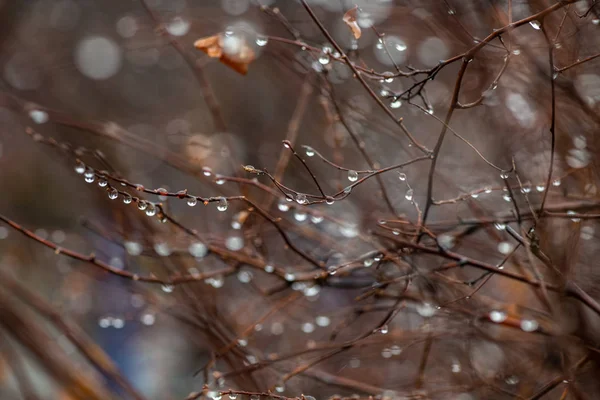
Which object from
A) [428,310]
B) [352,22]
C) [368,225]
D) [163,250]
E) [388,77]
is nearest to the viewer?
[388,77]

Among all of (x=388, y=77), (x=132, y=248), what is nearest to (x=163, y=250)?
(x=132, y=248)

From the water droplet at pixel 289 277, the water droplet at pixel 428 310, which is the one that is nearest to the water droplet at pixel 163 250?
the water droplet at pixel 289 277

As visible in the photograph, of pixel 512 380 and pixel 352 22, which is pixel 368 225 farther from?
pixel 352 22

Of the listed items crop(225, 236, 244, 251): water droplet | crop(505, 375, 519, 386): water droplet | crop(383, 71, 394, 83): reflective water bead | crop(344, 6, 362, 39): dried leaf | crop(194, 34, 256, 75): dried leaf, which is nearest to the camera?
crop(383, 71, 394, 83): reflective water bead

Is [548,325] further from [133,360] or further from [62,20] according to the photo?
[62,20]

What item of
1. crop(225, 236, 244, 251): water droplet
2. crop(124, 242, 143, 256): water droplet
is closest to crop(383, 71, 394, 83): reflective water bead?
crop(225, 236, 244, 251): water droplet

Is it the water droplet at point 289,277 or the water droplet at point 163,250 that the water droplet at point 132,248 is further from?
the water droplet at point 289,277

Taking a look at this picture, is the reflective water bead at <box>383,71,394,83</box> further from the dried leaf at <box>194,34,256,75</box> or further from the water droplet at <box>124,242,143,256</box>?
the water droplet at <box>124,242,143,256</box>

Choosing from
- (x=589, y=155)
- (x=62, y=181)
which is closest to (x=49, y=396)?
(x=62, y=181)
